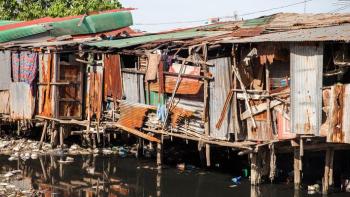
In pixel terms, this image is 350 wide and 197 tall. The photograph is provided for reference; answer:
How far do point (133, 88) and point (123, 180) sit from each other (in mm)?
3412

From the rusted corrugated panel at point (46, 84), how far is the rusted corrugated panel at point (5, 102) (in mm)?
2052

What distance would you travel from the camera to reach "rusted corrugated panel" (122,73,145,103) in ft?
59.5

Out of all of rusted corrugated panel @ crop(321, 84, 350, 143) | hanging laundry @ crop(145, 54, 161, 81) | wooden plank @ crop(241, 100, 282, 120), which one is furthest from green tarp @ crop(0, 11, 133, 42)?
rusted corrugated panel @ crop(321, 84, 350, 143)

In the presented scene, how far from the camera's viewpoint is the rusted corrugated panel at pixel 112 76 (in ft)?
62.0

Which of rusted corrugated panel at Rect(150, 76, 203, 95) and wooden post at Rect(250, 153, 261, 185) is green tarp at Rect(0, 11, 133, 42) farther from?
wooden post at Rect(250, 153, 261, 185)

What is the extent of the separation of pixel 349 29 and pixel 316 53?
161 cm

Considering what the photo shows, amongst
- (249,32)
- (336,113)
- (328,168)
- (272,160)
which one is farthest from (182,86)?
(336,113)

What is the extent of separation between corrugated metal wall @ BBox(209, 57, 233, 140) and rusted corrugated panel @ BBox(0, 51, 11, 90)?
10.2 meters

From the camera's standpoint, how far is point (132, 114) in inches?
717

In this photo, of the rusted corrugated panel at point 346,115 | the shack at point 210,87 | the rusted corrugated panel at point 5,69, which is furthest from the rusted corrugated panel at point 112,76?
the rusted corrugated panel at point 346,115

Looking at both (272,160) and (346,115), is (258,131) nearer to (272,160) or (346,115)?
(272,160)

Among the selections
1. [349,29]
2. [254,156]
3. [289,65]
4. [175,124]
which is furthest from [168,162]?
[349,29]

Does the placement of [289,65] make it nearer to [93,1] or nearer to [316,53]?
[316,53]

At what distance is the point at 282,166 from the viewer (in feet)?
52.8
